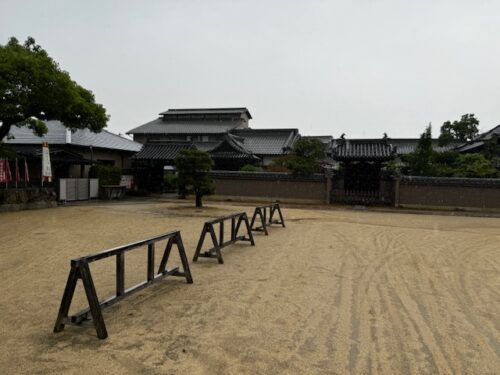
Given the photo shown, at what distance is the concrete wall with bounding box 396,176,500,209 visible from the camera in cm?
2228

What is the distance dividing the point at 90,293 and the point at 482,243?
434 inches

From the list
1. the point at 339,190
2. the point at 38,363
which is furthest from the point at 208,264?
the point at 339,190

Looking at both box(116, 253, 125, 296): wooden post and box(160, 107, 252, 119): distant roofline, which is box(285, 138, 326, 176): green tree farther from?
box(160, 107, 252, 119): distant roofline

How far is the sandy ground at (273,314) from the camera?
370 cm

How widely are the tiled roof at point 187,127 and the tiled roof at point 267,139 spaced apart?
3054 mm

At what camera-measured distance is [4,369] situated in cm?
345

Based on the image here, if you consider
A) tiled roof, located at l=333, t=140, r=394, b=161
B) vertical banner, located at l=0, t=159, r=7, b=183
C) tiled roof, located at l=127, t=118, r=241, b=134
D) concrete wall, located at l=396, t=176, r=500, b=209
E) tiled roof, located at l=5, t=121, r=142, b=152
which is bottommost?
concrete wall, located at l=396, t=176, r=500, b=209

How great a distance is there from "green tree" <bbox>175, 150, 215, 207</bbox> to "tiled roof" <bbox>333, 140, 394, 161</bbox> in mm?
8537

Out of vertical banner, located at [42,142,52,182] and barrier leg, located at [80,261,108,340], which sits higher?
vertical banner, located at [42,142,52,182]

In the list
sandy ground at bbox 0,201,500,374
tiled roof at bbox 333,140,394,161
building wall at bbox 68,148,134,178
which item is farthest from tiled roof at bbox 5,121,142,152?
sandy ground at bbox 0,201,500,374

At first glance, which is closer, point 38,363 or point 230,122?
point 38,363

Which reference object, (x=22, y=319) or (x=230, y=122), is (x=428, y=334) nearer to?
(x=22, y=319)

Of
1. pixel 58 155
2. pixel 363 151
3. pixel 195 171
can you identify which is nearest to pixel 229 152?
pixel 195 171

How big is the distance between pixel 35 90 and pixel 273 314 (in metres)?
14.8
